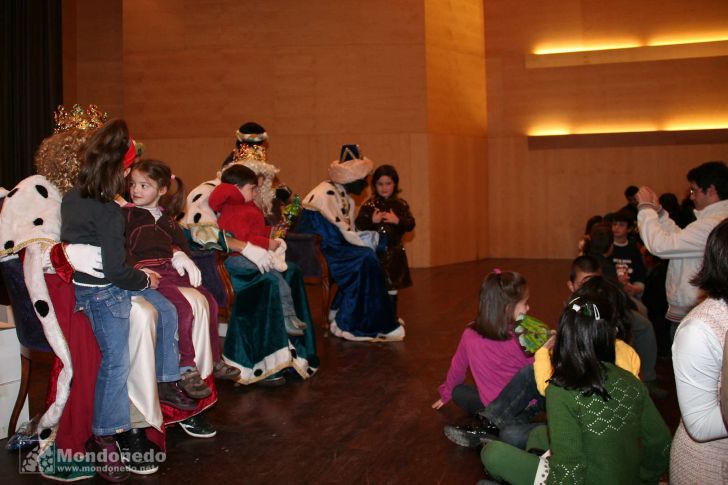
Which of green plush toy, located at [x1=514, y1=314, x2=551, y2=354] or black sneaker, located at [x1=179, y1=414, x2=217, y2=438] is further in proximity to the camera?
black sneaker, located at [x1=179, y1=414, x2=217, y2=438]

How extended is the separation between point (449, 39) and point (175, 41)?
3.67m

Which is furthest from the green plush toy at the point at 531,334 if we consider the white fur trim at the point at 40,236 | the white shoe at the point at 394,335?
the white shoe at the point at 394,335

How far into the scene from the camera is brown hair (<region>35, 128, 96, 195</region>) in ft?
10.3

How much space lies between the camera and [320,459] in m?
3.14

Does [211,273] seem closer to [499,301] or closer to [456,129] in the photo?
[499,301]

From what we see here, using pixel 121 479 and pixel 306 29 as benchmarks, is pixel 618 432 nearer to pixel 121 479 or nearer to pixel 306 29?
pixel 121 479

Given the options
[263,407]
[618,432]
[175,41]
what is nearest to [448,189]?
[175,41]

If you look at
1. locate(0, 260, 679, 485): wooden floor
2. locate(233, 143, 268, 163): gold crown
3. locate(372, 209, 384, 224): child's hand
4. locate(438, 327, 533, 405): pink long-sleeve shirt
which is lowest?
locate(0, 260, 679, 485): wooden floor

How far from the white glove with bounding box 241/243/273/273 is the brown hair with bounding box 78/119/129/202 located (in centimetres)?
144

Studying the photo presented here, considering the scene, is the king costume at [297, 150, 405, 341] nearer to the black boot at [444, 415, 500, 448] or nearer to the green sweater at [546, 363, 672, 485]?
the black boot at [444, 415, 500, 448]

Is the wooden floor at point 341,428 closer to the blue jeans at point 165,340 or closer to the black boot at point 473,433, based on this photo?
the black boot at point 473,433

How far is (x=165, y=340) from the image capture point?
3.26 metres

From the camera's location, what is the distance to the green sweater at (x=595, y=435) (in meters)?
2.17

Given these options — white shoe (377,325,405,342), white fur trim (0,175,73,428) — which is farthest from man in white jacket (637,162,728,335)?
white fur trim (0,175,73,428)
